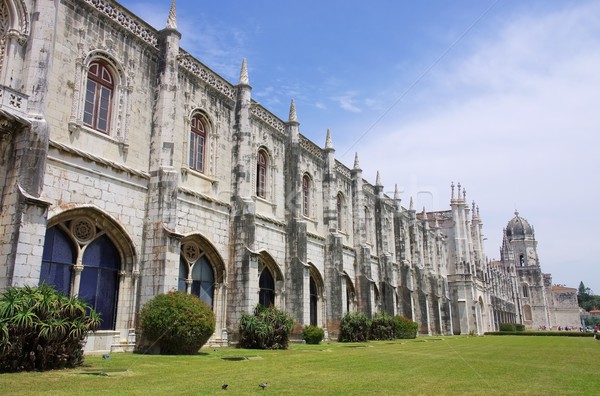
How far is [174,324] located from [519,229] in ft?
366

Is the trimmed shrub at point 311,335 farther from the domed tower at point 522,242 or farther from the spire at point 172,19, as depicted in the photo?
the domed tower at point 522,242

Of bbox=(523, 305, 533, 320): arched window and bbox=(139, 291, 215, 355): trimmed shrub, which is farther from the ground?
bbox=(523, 305, 533, 320): arched window

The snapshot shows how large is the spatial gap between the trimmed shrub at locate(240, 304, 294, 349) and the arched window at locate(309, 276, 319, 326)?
7926 mm

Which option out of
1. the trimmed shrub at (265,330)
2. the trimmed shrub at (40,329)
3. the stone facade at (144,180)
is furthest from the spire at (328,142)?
the trimmed shrub at (40,329)

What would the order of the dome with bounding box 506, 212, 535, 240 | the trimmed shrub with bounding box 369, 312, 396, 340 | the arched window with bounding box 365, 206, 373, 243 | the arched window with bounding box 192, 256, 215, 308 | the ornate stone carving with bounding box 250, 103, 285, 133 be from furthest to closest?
the dome with bounding box 506, 212, 535, 240 < the arched window with bounding box 365, 206, 373, 243 < the trimmed shrub with bounding box 369, 312, 396, 340 < the ornate stone carving with bounding box 250, 103, 285, 133 < the arched window with bounding box 192, 256, 215, 308

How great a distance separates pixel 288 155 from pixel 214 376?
1793 cm

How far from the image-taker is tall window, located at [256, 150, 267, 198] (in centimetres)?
2484

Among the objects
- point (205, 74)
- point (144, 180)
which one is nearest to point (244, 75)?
point (205, 74)

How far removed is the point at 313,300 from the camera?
28.6 metres

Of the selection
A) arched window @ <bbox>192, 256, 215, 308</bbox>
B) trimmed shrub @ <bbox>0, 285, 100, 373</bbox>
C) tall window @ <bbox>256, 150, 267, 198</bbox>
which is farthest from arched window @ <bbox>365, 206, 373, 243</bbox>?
trimmed shrub @ <bbox>0, 285, 100, 373</bbox>

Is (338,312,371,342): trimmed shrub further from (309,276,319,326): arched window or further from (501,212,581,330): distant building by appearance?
(501,212,581,330): distant building

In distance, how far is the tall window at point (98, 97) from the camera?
15.9 metres

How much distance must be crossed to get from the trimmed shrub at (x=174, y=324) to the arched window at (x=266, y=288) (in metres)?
7.86

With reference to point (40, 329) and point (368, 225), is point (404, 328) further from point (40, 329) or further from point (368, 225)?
point (40, 329)
